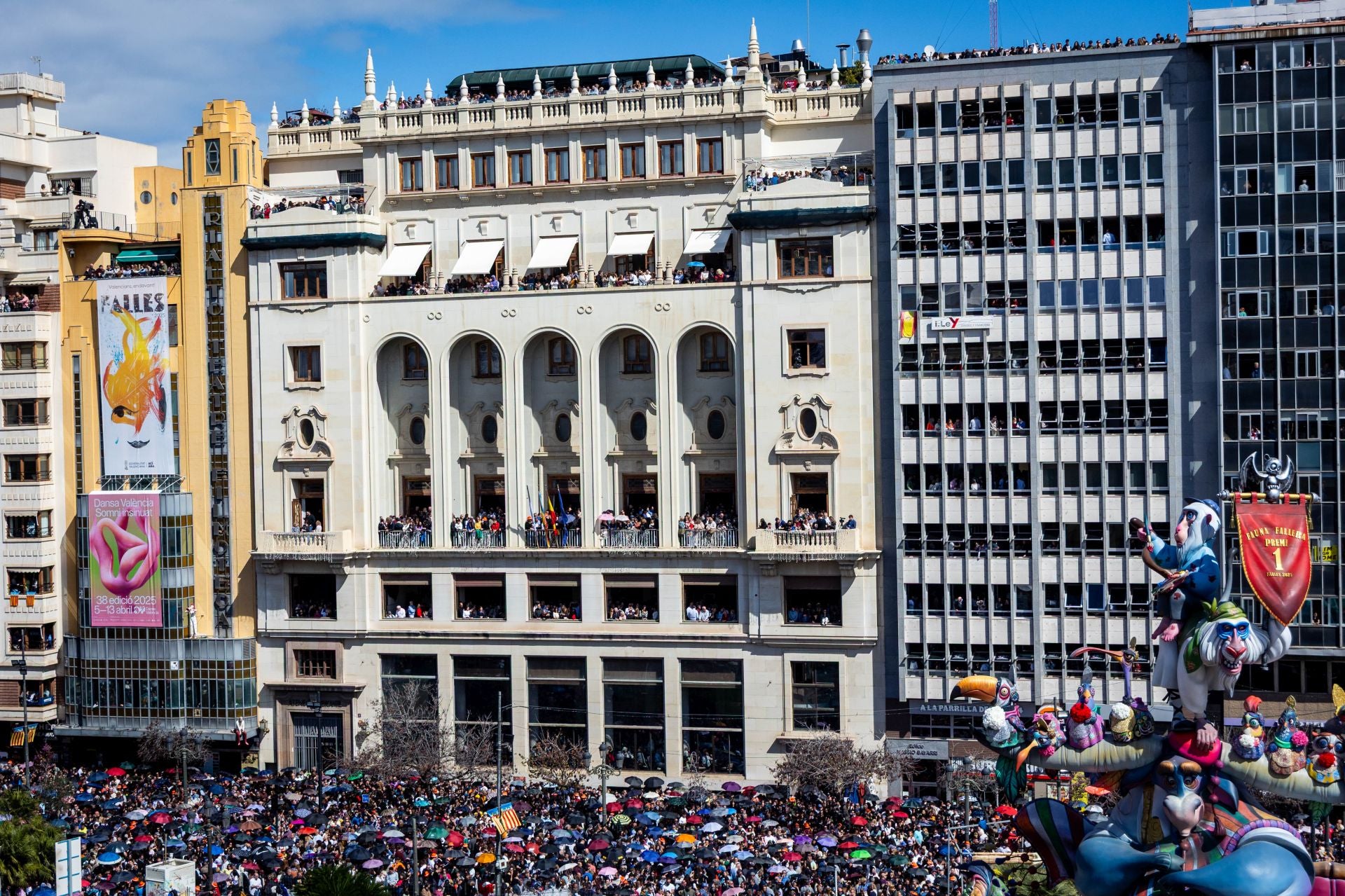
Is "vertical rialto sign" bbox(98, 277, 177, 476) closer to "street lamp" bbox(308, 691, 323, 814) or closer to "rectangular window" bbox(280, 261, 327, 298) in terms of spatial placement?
"rectangular window" bbox(280, 261, 327, 298)

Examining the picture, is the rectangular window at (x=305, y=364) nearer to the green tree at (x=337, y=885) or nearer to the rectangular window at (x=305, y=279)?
the rectangular window at (x=305, y=279)

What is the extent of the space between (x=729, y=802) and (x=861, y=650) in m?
9.99

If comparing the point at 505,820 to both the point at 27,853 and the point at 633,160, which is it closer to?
the point at 27,853

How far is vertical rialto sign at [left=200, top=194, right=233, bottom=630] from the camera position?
95.4 meters

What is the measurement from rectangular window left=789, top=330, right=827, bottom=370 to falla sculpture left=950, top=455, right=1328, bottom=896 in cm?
3408

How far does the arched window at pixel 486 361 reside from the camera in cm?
9316

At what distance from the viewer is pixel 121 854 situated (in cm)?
7200

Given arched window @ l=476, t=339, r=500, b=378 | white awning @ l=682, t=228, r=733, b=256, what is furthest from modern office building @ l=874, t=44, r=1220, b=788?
arched window @ l=476, t=339, r=500, b=378

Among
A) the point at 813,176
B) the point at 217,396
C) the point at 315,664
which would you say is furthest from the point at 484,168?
the point at 315,664

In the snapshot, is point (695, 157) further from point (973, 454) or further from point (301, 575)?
point (301, 575)

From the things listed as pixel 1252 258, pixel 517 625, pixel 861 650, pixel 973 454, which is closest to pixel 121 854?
pixel 517 625

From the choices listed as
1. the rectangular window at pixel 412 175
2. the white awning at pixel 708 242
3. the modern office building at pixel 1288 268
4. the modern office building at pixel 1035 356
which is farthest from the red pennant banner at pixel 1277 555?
the rectangular window at pixel 412 175

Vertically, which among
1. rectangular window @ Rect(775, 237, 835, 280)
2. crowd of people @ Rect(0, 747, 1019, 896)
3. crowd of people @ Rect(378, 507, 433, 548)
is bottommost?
crowd of people @ Rect(0, 747, 1019, 896)

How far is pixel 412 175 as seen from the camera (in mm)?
94188
